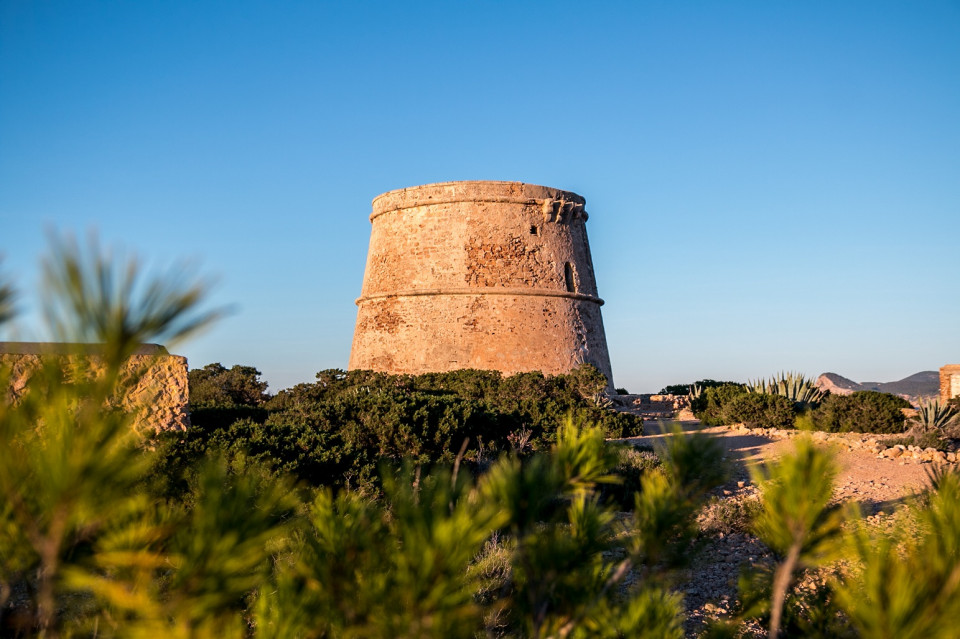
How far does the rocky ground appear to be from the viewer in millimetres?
3791

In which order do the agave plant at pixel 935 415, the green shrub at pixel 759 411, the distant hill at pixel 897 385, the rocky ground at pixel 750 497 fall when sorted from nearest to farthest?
the rocky ground at pixel 750 497
the agave plant at pixel 935 415
the green shrub at pixel 759 411
the distant hill at pixel 897 385

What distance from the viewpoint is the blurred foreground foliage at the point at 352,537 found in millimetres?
1055

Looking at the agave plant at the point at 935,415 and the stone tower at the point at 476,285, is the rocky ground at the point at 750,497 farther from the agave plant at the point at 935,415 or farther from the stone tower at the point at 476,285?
the stone tower at the point at 476,285

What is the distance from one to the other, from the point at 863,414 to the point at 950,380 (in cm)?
276

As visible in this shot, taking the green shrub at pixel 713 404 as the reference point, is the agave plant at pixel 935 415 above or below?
below

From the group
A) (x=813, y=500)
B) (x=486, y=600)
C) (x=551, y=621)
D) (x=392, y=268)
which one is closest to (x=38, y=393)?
(x=551, y=621)

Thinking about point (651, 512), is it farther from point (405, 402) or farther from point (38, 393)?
point (405, 402)

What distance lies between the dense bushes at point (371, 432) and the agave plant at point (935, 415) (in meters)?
3.94

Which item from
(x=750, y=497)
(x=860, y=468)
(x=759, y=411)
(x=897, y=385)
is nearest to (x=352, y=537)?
(x=750, y=497)

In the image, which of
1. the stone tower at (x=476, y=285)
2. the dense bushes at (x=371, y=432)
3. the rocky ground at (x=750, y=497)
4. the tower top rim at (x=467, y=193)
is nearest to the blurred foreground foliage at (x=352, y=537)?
the rocky ground at (x=750, y=497)

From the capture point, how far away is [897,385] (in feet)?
160

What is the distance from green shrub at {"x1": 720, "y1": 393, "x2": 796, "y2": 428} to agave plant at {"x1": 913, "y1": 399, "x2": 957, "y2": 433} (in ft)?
5.74

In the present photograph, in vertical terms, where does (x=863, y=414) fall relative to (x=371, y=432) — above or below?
below

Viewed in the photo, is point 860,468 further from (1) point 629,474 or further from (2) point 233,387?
(2) point 233,387
